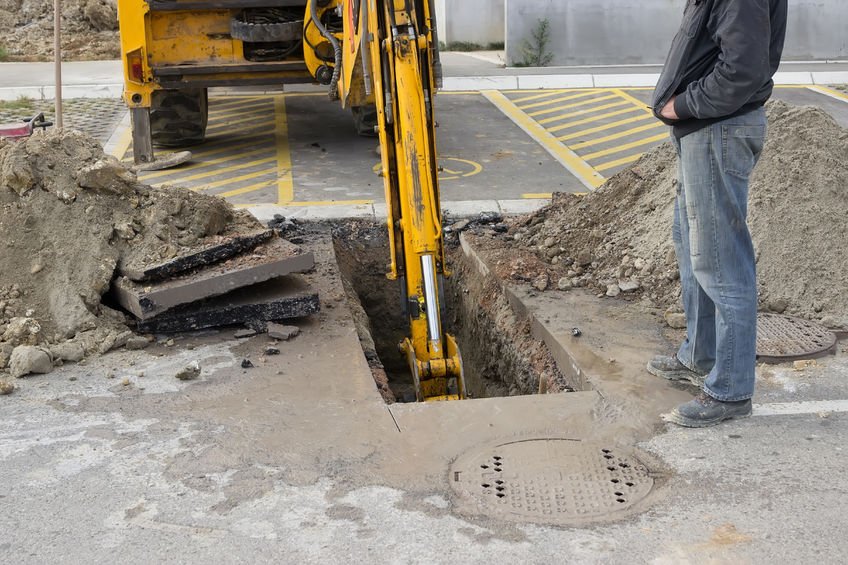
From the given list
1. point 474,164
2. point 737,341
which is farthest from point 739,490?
point 474,164

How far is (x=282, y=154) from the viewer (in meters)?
11.3

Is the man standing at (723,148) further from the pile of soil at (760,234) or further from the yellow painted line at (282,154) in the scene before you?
the yellow painted line at (282,154)

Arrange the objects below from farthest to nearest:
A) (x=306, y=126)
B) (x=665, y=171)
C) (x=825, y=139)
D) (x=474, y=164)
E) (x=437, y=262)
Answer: (x=306, y=126) < (x=474, y=164) < (x=665, y=171) < (x=825, y=139) < (x=437, y=262)

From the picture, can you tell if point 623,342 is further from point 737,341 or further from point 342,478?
point 342,478

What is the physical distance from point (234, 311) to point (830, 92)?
12034 millimetres

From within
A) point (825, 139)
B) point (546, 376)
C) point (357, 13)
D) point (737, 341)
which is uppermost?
point (357, 13)

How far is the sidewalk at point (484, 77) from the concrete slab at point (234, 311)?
961 centimetres

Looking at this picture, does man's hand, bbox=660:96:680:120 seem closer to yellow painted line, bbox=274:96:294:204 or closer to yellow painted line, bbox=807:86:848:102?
yellow painted line, bbox=274:96:294:204

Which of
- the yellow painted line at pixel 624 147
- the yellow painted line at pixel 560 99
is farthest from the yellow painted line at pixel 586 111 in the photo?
the yellow painted line at pixel 624 147

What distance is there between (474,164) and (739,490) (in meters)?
6.95

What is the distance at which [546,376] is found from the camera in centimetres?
594

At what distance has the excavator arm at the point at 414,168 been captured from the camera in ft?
17.9

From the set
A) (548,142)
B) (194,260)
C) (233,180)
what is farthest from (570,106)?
(194,260)

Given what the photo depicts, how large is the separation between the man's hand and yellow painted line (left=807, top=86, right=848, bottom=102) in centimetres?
1110
